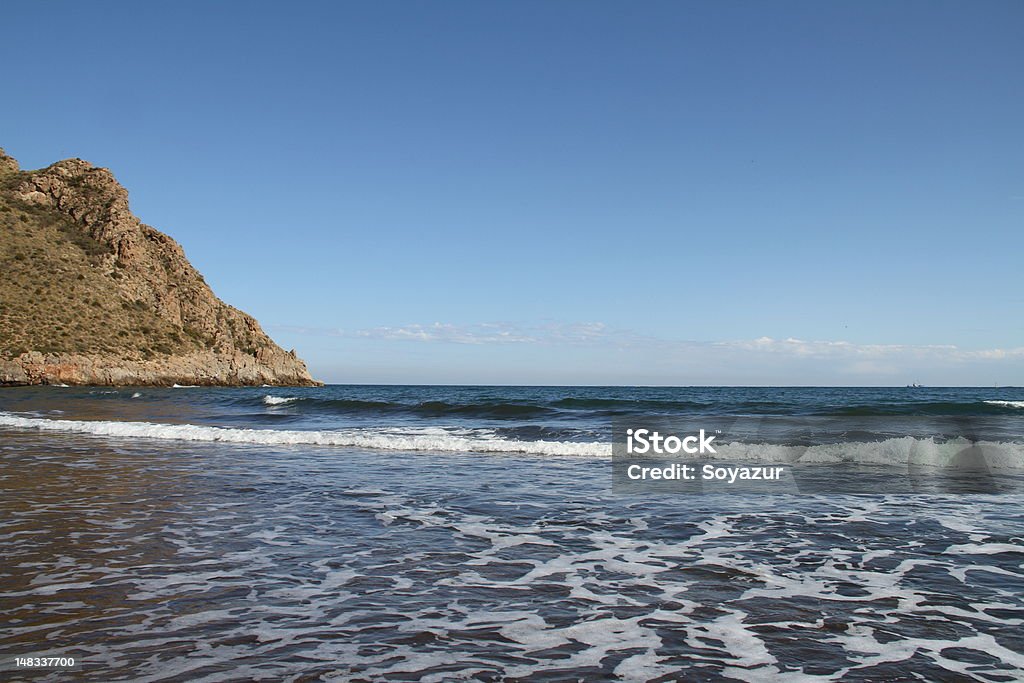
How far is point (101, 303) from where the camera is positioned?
72.2m

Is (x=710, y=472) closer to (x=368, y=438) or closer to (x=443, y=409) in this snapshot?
(x=368, y=438)

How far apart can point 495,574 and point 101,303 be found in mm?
80568

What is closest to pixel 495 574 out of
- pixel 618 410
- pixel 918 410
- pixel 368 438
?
pixel 368 438

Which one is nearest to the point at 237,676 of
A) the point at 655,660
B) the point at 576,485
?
the point at 655,660

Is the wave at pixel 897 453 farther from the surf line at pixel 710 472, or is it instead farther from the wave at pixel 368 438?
the wave at pixel 368 438

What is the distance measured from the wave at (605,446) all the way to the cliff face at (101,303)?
1922 inches

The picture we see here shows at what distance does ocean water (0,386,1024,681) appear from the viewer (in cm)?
415

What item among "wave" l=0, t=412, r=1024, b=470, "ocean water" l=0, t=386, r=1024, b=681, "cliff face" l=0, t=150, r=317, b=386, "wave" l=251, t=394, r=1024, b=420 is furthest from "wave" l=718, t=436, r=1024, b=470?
"cliff face" l=0, t=150, r=317, b=386

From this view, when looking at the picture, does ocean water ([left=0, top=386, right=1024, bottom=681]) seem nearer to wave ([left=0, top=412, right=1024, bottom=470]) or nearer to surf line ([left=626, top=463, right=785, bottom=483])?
surf line ([left=626, top=463, right=785, bottom=483])

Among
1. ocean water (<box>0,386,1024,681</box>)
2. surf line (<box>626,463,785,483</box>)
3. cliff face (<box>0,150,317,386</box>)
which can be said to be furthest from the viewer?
cliff face (<box>0,150,317,386</box>)

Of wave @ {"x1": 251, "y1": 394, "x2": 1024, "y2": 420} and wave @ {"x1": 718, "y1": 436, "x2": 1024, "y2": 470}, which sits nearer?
wave @ {"x1": 718, "y1": 436, "x2": 1024, "y2": 470}

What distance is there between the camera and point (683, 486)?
11602mm

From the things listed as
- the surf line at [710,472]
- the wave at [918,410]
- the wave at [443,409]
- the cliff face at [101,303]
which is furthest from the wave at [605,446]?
the cliff face at [101,303]

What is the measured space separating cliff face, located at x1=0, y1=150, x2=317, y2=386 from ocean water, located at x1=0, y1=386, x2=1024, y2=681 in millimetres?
59642
